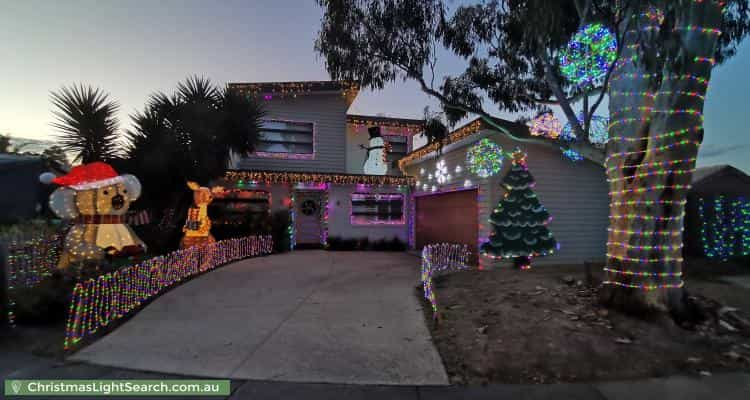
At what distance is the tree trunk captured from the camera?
4484mm

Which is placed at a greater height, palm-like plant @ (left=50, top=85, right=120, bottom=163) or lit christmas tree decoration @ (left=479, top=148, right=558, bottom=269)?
palm-like plant @ (left=50, top=85, right=120, bottom=163)

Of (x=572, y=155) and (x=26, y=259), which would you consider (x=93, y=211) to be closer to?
(x=26, y=259)

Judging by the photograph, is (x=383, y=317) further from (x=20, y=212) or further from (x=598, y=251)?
(x=20, y=212)

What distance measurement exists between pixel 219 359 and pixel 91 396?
3.65 ft

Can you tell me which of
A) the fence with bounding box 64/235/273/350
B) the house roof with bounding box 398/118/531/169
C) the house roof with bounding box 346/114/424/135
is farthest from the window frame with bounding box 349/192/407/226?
the fence with bounding box 64/235/273/350

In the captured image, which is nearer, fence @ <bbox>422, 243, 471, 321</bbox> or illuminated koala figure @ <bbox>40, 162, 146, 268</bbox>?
illuminated koala figure @ <bbox>40, 162, 146, 268</bbox>

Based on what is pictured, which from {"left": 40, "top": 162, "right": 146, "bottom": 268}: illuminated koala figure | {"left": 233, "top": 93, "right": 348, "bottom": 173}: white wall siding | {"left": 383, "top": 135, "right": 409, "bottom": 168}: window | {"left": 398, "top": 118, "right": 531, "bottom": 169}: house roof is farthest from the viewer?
{"left": 383, "top": 135, "right": 409, "bottom": 168}: window

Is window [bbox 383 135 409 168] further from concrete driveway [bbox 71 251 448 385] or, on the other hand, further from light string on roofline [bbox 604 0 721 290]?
light string on roofline [bbox 604 0 721 290]

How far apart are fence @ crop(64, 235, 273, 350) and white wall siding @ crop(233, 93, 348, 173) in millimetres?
6593

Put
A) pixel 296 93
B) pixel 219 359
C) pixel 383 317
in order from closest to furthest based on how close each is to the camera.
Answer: pixel 219 359 → pixel 383 317 → pixel 296 93

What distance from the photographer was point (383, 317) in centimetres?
524

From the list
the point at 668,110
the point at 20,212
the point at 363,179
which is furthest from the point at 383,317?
the point at 20,212

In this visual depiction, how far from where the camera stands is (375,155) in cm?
1549

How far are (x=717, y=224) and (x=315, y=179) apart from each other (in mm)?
12194
